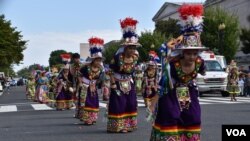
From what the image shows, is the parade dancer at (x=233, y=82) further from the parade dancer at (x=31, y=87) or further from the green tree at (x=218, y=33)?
the green tree at (x=218, y=33)

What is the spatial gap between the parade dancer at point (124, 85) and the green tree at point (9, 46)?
55.5 m

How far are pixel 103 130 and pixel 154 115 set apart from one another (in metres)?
4.52

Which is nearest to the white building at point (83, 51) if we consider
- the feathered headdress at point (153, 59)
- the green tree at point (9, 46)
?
the feathered headdress at point (153, 59)

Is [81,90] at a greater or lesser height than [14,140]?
greater

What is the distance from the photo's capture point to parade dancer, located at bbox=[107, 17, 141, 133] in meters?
11.5

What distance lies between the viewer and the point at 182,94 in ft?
25.7

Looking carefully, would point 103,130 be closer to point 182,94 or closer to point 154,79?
point 182,94

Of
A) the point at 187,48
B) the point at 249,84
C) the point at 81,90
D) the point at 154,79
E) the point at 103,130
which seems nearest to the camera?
the point at 187,48

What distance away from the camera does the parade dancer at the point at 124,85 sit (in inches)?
452

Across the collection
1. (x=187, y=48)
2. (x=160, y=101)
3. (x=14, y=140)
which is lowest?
(x=14, y=140)

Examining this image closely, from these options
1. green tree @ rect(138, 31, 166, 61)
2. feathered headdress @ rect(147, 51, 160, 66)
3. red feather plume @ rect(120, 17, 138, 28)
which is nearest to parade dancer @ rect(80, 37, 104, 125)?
red feather plume @ rect(120, 17, 138, 28)

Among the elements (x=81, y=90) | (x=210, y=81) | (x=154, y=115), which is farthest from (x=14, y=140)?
(x=210, y=81)

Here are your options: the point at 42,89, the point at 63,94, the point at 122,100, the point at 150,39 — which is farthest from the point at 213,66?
the point at 150,39

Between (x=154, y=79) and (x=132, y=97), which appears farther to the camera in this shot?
(x=154, y=79)
